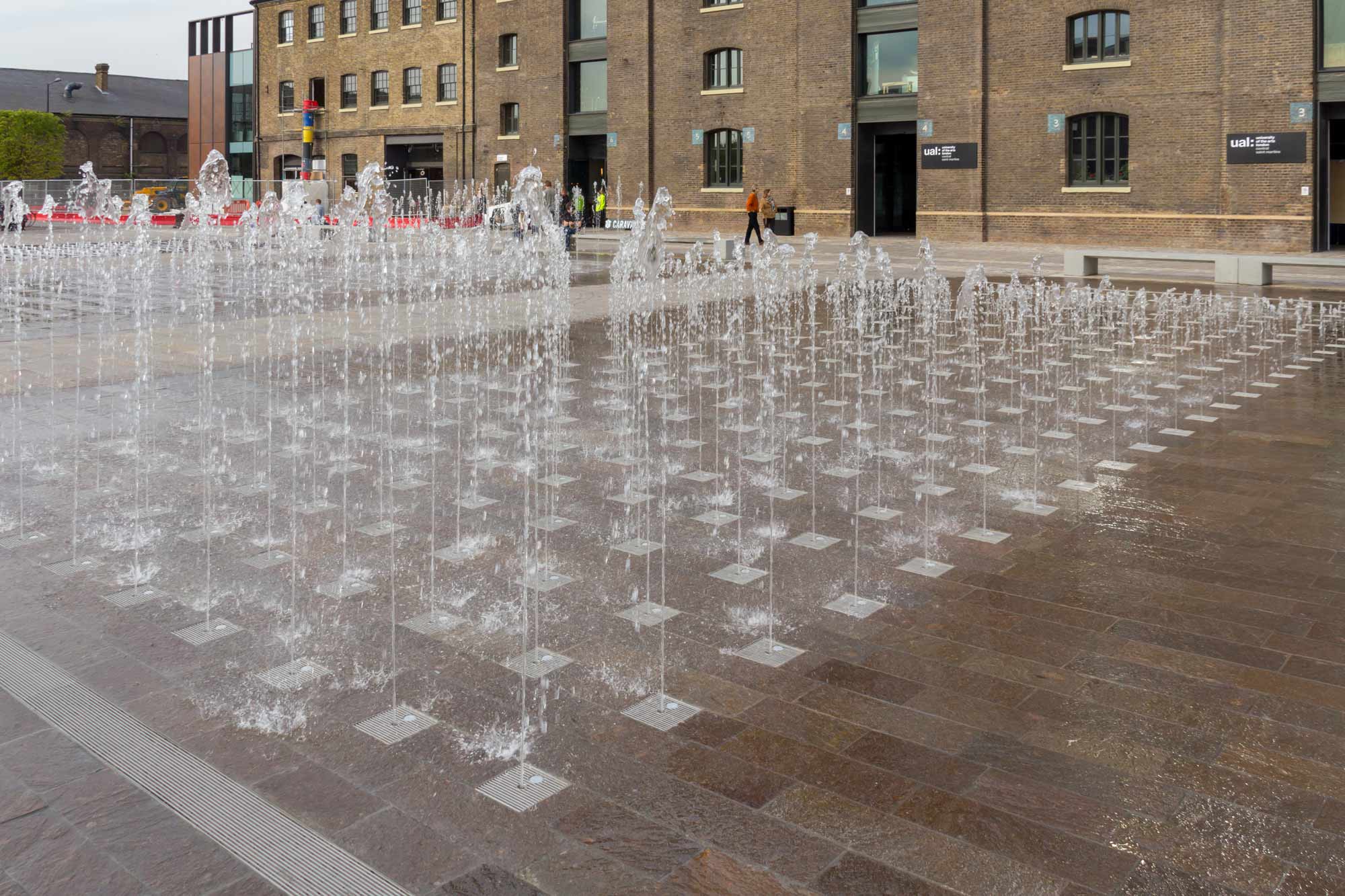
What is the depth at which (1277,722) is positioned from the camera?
4102 mm

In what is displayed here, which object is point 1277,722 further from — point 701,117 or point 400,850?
point 701,117

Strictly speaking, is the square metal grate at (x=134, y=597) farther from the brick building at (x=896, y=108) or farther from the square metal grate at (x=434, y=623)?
the brick building at (x=896, y=108)

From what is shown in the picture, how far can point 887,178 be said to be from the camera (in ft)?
120

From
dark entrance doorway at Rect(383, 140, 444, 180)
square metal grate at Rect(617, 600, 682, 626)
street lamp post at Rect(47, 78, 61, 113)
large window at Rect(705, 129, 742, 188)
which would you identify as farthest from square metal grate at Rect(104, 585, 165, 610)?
street lamp post at Rect(47, 78, 61, 113)

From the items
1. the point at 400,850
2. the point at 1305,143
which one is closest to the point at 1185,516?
the point at 400,850

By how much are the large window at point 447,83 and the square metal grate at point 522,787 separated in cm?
4460

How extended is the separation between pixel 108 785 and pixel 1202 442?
7.39m

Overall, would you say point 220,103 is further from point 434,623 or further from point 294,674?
point 294,674

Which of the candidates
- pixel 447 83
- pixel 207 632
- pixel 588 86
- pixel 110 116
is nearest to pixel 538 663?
pixel 207 632

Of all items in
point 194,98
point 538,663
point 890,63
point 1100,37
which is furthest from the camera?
point 194,98

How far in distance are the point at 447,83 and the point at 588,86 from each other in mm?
7313

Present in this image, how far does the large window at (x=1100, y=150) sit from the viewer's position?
2967 cm

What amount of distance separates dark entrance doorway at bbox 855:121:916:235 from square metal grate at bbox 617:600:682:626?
1217 inches

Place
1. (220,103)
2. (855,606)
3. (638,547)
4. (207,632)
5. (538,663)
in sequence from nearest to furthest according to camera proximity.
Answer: (538,663) → (207,632) → (855,606) → (638,547) → (220,103)
